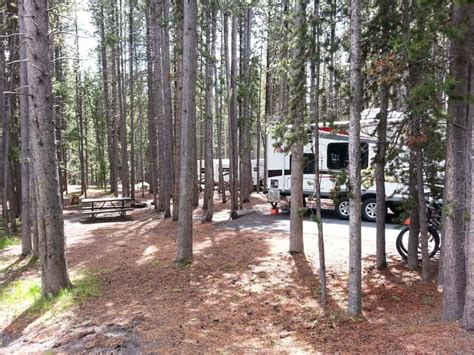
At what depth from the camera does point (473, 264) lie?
3.69m

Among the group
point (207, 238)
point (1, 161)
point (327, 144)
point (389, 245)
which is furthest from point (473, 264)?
point (1, 161)

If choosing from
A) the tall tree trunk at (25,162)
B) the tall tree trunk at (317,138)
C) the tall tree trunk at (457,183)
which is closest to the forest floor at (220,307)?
the tall tree trunk at (457,183)

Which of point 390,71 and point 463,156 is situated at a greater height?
point 390,71

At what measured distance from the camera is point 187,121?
7395 millimetres

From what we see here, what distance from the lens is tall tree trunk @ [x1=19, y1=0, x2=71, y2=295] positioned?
6059 mm

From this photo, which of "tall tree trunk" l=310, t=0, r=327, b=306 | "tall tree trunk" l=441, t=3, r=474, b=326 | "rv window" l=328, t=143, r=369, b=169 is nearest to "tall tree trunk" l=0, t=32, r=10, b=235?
"tall tree trunk" l=310, t=0, r=327, b=306

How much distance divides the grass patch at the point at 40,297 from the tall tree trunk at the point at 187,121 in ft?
5.67

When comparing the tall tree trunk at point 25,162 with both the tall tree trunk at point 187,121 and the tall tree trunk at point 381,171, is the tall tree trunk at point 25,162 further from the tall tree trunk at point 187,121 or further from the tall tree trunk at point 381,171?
the tall tree trunk at point 381,171

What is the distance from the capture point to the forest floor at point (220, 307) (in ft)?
14.1

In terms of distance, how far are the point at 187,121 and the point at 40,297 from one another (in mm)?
3916

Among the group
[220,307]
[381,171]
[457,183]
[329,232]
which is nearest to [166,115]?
[329,232]

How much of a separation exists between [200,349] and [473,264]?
9.40ft

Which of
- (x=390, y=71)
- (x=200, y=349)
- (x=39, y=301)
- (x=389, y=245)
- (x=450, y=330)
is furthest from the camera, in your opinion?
(x=389, y=245)

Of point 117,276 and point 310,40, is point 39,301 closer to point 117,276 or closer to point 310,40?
point 117,276
